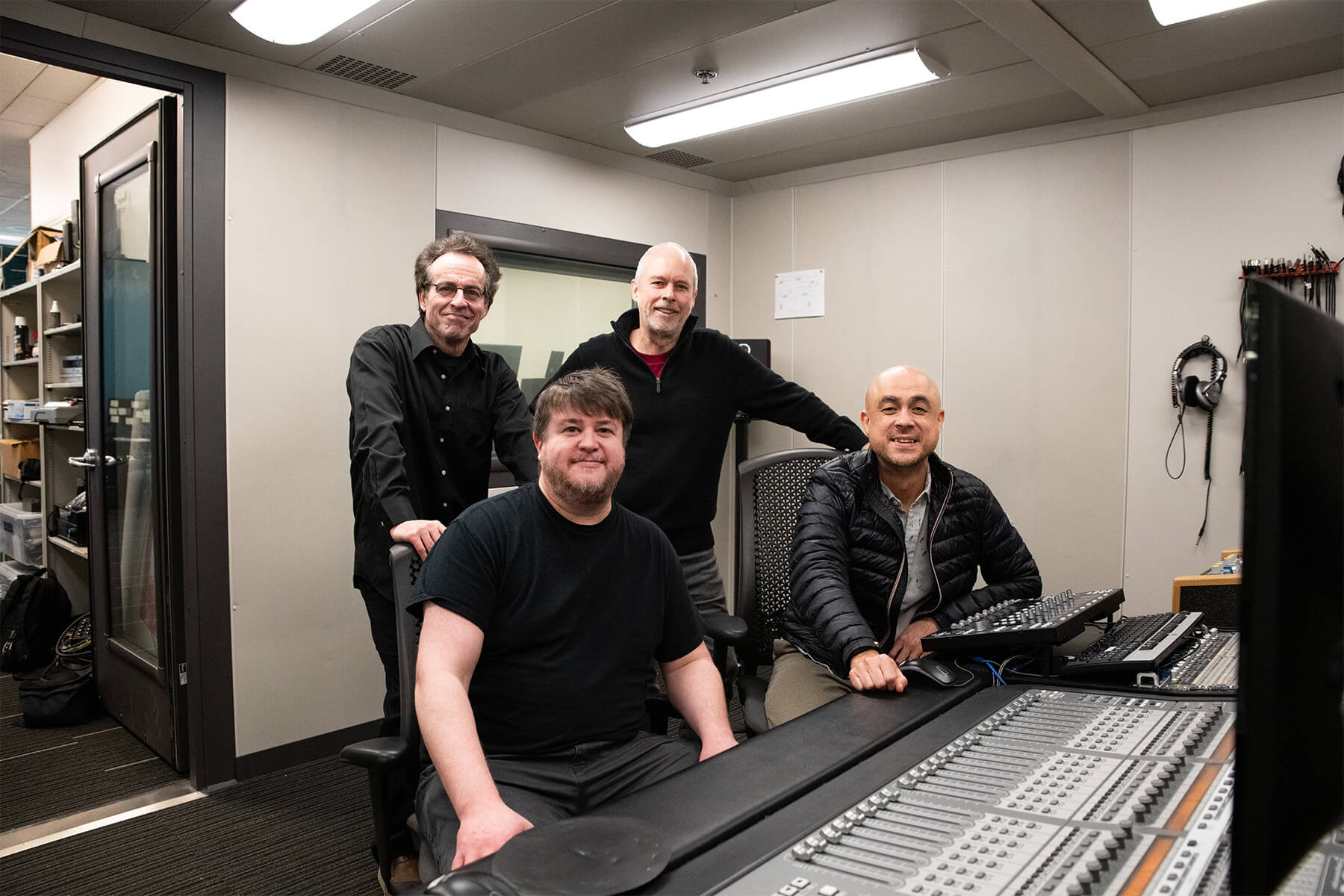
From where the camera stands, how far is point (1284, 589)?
515 mm

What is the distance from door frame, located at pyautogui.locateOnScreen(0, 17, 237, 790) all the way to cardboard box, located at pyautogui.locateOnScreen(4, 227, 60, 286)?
7.24 ft

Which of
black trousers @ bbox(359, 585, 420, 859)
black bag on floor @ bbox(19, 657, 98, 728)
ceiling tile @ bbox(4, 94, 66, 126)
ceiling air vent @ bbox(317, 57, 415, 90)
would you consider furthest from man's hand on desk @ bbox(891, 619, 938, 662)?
ceiling tile @ bbox(4, 94, 66, 126)

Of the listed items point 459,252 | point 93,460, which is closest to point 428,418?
point 459,252

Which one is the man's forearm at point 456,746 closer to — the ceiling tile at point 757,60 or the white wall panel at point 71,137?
the ceiling tile at point 757,60

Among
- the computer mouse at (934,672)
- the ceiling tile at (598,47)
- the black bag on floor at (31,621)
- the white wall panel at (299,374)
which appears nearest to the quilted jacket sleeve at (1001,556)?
the computer mouse at (934,672)

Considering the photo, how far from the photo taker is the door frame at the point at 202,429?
112 inches

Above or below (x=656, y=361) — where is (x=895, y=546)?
below

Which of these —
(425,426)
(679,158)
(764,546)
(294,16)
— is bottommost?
(764,546)

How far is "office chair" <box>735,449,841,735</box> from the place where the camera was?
87.4 inches

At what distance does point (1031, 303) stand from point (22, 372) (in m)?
5.63

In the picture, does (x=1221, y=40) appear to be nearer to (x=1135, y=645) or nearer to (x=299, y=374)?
(x=1135, y=645)

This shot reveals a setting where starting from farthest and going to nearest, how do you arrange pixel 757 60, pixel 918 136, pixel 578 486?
pixel 918 136, pixel 757 60, pixel 578 486

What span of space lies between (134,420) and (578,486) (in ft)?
8.14

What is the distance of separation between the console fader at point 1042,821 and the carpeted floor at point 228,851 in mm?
1957
